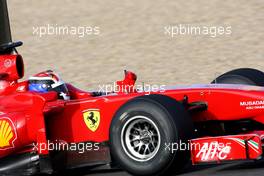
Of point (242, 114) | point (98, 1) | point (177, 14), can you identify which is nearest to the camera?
point (242, 114)

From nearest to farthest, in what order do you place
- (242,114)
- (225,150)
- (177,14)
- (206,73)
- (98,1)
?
1. (225,150)
2. (242,114)
3. (206,73)
4. (177,14)
5. (98,1)

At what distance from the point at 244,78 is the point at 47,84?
2.31 meters

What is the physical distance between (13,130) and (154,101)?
1.63 m

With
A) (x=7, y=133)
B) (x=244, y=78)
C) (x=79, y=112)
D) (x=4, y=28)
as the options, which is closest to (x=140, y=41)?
(x=4, y=28)

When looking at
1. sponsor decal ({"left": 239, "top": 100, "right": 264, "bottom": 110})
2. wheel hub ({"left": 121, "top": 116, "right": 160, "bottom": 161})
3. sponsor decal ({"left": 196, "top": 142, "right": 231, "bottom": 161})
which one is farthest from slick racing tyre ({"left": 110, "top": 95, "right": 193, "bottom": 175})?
sponsor decal ({"left": 239, "top": 100, "right": 264, "bottom": 110})

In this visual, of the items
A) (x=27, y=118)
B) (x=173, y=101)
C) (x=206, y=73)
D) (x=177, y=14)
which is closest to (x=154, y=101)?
(x=173, y=101)

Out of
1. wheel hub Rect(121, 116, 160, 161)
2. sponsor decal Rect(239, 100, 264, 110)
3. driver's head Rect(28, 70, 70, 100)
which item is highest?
driver's head Rect(28, 70, 70, 100)

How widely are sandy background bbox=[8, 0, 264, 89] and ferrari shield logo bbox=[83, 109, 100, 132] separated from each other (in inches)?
240

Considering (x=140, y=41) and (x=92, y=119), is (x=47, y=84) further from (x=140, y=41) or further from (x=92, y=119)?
(x=140, y=41)

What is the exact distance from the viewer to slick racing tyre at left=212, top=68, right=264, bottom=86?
861 centimetres

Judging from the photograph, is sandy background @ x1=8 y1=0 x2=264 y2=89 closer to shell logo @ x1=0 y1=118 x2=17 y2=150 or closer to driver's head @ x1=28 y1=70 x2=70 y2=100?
driver's head @ x1=28 y1=70 x2=70 y2=100

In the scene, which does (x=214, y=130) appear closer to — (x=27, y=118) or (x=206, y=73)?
(x=27, y=118)

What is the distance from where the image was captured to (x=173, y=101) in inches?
275

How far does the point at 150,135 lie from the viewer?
7059 mm
